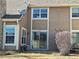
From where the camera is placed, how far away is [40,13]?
33.5 m

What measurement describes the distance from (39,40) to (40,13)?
138 inches

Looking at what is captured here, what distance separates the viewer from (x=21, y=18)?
2950 centimetres

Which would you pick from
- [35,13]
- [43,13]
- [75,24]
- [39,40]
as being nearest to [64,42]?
[75,24]

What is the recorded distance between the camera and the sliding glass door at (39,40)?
33.1m

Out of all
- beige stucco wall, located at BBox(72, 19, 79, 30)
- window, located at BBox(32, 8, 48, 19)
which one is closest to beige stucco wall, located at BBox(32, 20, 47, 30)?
window, located at BBox(32, 8, 48, 19)

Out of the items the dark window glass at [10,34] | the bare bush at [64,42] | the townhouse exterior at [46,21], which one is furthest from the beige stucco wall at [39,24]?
the bare bush at [64,42]

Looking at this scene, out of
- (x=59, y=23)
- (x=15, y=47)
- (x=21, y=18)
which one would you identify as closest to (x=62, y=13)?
(x=59, y=23)

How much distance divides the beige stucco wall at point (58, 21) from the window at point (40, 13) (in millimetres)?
936

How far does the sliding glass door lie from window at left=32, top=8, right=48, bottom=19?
2173 millimetres

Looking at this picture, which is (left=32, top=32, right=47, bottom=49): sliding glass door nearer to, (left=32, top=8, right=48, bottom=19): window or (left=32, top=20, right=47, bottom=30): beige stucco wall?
(left=32, top=20, right=47, bottom=30): beige stucco wall

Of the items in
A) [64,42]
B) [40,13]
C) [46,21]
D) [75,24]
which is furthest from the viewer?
[40,13]

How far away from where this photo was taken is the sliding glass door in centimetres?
3306

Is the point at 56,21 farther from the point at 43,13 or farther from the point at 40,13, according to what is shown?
the point at 40,13

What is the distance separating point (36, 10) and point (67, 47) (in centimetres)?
943
